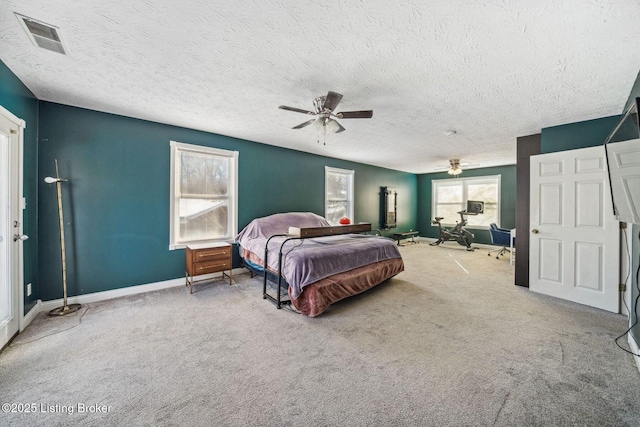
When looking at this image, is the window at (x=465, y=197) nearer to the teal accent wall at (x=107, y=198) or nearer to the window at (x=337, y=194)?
the window at (x=337, y=194)

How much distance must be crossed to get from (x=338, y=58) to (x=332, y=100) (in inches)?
17.2

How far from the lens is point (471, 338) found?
2.35 m

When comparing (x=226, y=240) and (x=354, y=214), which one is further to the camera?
(x=354, y=214)

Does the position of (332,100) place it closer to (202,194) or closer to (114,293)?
(202,194)

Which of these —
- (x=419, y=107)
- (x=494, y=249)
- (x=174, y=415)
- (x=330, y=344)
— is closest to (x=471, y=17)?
(x=419, y=107)

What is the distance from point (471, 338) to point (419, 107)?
8.59 ft

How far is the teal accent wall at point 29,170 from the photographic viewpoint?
7.93 ft

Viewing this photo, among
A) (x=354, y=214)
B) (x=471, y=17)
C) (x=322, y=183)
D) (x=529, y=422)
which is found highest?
(x=471, y=17)

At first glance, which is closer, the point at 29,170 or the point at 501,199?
the point at 29,170

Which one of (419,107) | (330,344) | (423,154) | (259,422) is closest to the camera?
(259,422)

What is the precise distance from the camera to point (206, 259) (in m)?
3.59

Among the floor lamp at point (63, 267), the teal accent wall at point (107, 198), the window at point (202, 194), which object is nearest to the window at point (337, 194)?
the window at point (202, 194)

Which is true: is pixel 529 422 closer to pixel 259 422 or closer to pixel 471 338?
pixel 471 338

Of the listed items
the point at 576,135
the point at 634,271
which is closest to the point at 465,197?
the point at 576,135
